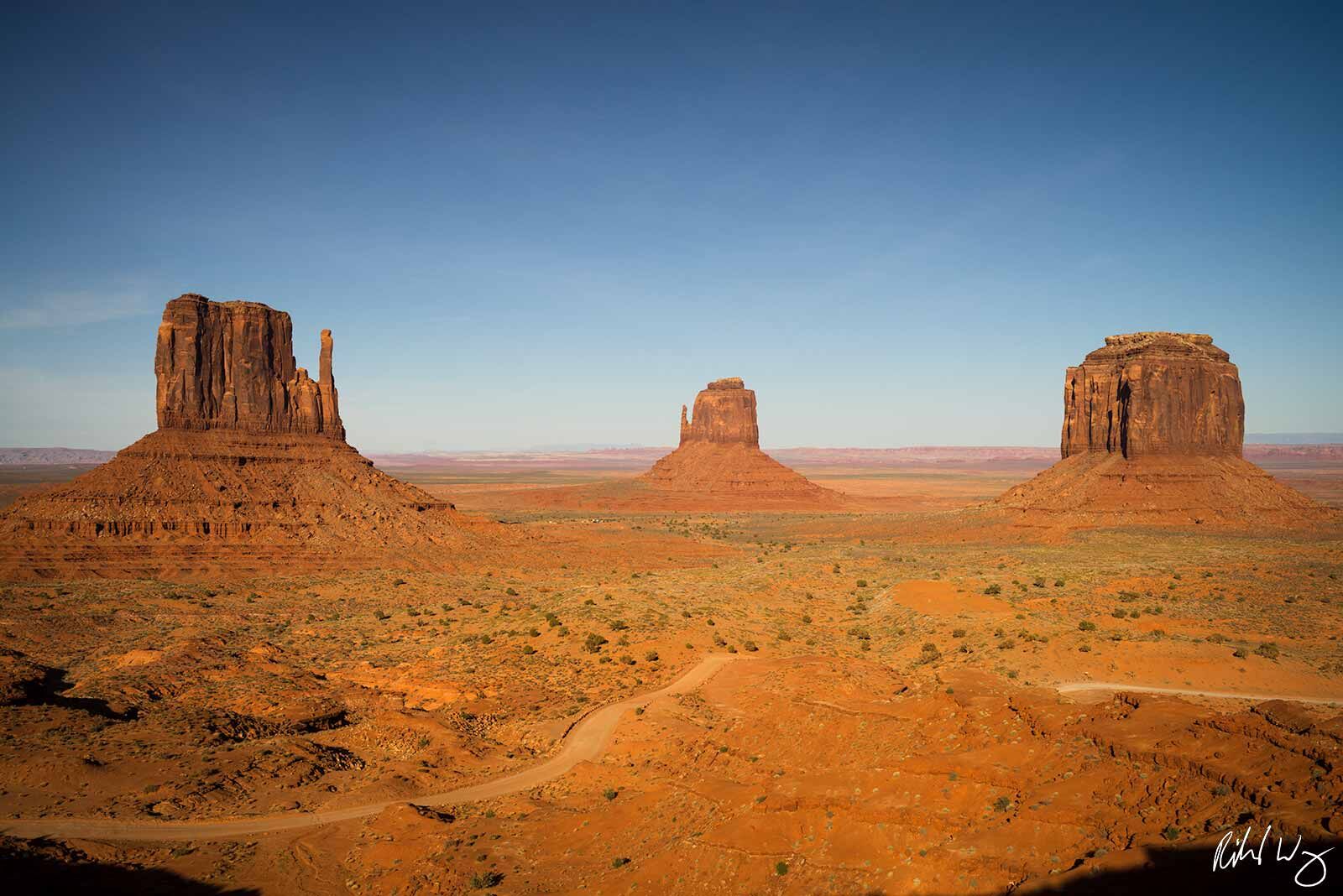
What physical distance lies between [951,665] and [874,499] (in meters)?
107

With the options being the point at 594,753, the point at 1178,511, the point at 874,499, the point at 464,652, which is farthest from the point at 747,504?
the point at 594,753

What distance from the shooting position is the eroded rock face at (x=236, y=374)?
187 ft

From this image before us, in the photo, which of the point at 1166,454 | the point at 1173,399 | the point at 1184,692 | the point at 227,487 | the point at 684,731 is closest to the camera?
the point at 684,731

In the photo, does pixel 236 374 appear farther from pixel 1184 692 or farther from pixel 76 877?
Answer: pixel 1184 692

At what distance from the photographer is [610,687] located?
28203 millimetres

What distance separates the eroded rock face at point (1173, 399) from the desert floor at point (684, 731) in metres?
26.9

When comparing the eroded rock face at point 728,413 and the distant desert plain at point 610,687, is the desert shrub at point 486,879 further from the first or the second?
the eroded rock face at point 728,413

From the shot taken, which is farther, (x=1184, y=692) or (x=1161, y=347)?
(x=1161, y=347)

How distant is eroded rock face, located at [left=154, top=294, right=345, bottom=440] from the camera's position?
187ft
